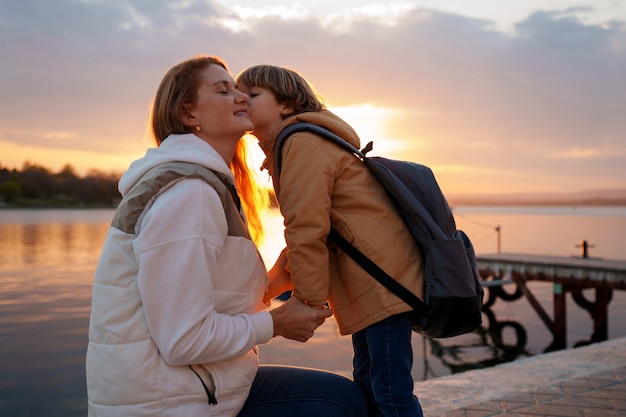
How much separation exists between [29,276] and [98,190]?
72.4 meters

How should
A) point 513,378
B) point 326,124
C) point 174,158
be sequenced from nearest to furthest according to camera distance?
point 174,158 → point 326,124 → point 513,378

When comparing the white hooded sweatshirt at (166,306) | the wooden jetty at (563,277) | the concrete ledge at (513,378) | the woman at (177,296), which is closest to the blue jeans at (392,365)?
the woman at (177,296)

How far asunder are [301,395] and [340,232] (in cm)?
61

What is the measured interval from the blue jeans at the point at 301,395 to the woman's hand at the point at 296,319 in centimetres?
15

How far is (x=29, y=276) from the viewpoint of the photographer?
939 inches

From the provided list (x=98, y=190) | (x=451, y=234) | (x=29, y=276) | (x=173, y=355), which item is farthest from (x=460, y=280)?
(x=98, y=190)

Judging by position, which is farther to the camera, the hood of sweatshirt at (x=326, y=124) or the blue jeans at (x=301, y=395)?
the hood of sweatshirt at (x=326, y=124)

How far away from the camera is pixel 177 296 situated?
1.62 m

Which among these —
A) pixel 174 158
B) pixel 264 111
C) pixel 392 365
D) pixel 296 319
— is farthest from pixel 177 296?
pixel 264 111

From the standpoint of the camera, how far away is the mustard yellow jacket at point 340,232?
7.17 ft

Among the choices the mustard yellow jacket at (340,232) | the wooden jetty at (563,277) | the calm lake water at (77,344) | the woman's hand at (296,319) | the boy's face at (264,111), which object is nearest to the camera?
the woman's hand at (296,319)

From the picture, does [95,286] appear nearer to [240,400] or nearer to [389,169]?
[240,400]

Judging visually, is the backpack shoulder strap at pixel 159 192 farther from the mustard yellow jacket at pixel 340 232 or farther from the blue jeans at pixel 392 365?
the blue jeans at pixel 392 365

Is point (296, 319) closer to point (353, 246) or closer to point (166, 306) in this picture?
point (353, 246)
